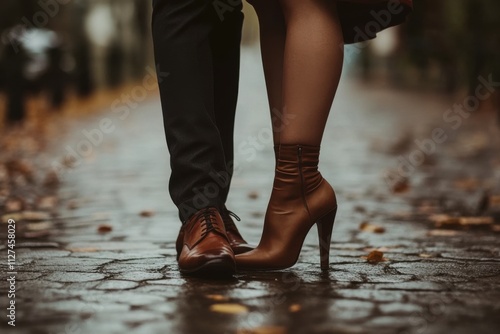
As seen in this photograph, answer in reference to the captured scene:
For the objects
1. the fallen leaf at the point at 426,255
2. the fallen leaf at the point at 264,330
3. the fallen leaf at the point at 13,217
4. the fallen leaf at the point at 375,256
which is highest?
the fallen leaf at the point at 13,217

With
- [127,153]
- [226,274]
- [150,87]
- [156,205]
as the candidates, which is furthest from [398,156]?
[150,87]

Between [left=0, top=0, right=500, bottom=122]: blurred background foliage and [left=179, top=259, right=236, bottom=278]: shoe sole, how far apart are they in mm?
9236

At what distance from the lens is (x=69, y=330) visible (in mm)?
2025

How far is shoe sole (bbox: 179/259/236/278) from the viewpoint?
260 centimetres

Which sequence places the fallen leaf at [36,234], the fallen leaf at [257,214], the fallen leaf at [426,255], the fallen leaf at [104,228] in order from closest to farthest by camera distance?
the fallen leaf at [426,255], the fallen leaf at [36,234], the fallen leaf at [104,228], the fallen leaf at [257,214]

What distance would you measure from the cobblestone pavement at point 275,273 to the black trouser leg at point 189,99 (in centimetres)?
28

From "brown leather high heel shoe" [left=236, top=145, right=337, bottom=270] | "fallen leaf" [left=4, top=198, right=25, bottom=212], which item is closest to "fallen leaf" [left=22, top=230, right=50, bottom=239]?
"fallen leaf" [left=4, top=198, right=25, bottom=212]

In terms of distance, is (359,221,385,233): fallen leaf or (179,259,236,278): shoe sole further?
(359,221,385,233): fallen leaf

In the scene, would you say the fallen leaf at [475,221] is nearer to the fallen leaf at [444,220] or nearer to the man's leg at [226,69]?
the fallen leaf at [444,220]

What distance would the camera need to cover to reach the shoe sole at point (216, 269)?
2.60 metres

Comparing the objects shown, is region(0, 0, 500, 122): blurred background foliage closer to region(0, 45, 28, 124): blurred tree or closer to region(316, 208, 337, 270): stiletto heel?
region(0, 45, 28, 124): blurred tree

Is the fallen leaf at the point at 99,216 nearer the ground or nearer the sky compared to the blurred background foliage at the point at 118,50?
nearer the ground

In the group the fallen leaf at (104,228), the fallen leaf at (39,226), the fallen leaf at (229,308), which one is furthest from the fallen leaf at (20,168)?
the fallen leaf at (229,308)

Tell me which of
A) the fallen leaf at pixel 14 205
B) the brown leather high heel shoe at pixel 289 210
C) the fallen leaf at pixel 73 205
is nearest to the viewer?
the brown leather high heel shoe at pixel 289 210
